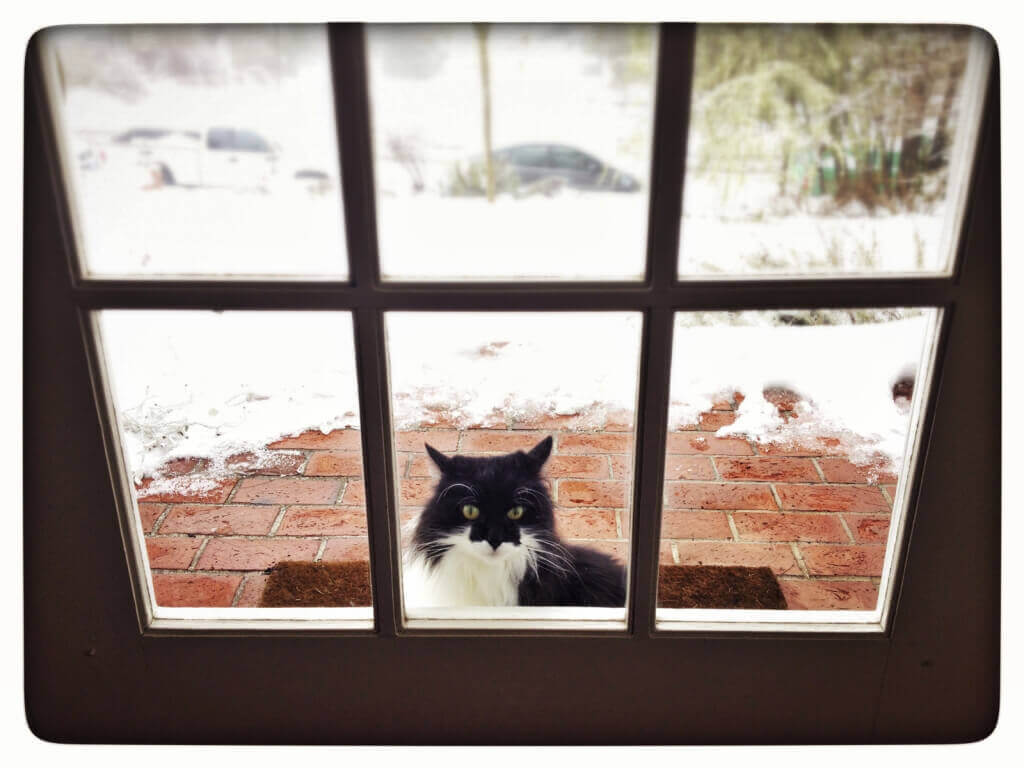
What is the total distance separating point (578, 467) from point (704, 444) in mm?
177

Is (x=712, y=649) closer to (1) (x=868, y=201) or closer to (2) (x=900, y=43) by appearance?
(1) (x=868, y=201)

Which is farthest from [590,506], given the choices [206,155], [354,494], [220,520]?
[206,155]

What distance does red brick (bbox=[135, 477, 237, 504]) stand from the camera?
3.44ft

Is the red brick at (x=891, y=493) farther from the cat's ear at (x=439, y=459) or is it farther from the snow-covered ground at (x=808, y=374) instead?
the cat's ear at (x=439, y=459)

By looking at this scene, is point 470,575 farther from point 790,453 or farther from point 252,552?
point 790,453

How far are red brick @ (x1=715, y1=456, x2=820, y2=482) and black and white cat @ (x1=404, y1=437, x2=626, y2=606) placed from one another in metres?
0.22

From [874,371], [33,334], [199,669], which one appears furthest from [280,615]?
[874,371]

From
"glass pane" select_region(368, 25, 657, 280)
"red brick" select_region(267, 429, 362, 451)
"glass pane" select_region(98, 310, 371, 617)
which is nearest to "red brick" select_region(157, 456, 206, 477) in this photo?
"glass pane" select_region(98, 310, 371, 617)

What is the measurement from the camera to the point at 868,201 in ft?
2.85

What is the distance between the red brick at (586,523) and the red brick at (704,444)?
0.15 meters

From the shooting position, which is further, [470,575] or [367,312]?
[470,575]

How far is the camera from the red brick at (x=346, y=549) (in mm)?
1087

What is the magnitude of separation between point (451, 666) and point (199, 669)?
1.17 feet

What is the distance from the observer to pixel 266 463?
3.52 ft
